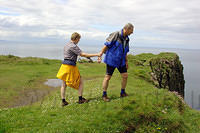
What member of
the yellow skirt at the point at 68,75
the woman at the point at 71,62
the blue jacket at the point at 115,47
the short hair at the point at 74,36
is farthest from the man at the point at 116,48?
the yellow skirt at the point at 68,75

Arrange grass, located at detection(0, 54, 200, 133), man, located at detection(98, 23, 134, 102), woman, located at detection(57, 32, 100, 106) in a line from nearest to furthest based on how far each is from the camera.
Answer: grass, located at detection(0, 54, 200, 133), woman, located at detection(57, 32, 100, 106), man, located at detection(98, 23, 134, 102)

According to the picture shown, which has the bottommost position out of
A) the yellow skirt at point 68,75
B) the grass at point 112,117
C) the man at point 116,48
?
the grass at point 112,117

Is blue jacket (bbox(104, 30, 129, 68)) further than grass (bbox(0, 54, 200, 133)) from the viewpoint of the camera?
Yes

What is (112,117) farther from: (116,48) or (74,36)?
(74,36)

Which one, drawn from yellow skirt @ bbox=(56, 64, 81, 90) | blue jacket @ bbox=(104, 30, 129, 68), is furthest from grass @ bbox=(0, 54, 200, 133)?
blue jacket @ bbox=(104, 30, 129, 68)

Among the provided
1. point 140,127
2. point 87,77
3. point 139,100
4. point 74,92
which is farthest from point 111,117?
point 87,77

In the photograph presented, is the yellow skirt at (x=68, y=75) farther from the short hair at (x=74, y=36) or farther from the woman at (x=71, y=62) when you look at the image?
the short hair at (x=74, y=36)

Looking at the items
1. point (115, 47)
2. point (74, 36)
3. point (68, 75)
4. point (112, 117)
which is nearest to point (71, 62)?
point (68, 75)

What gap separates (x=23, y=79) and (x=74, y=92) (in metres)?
6.30

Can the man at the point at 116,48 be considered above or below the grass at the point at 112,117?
above

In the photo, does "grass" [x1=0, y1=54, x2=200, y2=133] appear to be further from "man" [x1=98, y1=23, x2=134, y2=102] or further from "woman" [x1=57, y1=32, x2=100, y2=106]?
"man" [x1=98, y1=23, x2=134, y2=102]

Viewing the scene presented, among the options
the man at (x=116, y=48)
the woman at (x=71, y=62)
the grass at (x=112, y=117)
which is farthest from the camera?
the man at (x=116, y=48)

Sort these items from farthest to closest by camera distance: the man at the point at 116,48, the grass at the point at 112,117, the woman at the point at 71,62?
the man at the point at 116,48 < the woman at the point at 71,62 < the grass at the point at 112,117

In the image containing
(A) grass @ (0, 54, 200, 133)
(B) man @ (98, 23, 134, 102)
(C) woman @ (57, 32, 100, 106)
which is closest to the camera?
(A) grass @ (0, 54, 200, 133)
